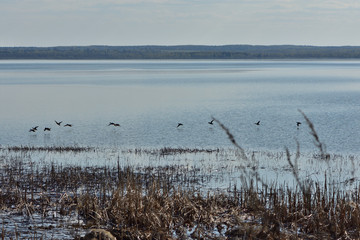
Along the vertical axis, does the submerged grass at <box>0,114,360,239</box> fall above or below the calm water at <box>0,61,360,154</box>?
above

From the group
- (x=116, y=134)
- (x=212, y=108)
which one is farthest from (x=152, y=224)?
(x=212, y=108)

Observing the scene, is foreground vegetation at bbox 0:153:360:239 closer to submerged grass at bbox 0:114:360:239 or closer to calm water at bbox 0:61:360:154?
submerged grass at bbox 0:114:360:239

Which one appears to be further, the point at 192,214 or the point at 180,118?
the point at 180,118

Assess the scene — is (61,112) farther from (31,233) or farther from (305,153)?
(31,233)

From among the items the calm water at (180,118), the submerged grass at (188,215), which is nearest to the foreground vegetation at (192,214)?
the submerged grass at (188,215)

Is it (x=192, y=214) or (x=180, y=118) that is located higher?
(x=192, y=214)

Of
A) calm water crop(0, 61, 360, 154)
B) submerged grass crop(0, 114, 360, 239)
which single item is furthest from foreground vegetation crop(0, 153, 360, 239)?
calm water crop(0, 61, 360, 154)

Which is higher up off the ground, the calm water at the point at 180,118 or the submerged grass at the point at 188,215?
the submerged grass at the point at 188,215

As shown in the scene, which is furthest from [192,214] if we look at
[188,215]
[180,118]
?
[180,118]

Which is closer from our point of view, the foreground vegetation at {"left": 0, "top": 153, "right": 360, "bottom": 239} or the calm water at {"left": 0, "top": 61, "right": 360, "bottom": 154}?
the foreground vegetation at {"left": 0, "top": 153, "right": 360, "bottom": 239}

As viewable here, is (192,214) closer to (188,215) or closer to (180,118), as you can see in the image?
(188,215)

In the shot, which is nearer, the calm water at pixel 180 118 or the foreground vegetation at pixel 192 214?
the foreground vegetation at pixel 192 214

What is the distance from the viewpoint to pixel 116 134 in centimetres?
2773

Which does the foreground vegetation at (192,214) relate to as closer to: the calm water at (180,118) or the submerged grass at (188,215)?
the submerged grass at (188,215)
